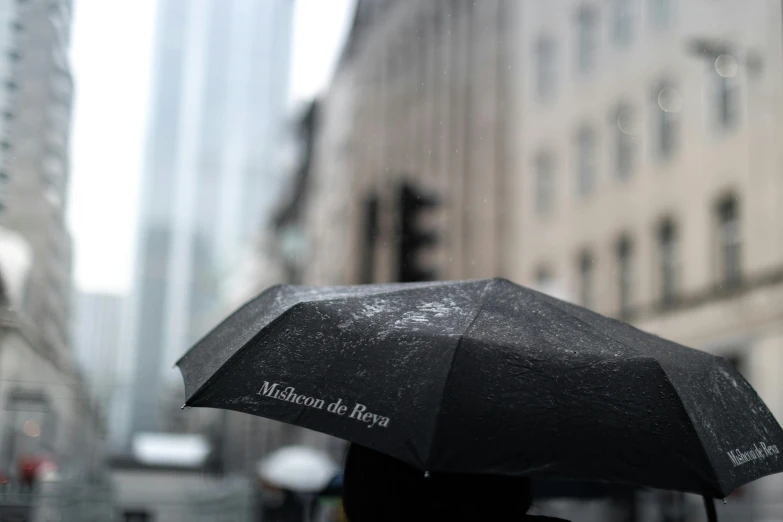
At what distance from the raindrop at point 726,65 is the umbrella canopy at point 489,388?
73.0 ft

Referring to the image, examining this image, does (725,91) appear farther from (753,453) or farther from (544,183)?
(753,453)

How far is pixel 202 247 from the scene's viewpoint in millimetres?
52094

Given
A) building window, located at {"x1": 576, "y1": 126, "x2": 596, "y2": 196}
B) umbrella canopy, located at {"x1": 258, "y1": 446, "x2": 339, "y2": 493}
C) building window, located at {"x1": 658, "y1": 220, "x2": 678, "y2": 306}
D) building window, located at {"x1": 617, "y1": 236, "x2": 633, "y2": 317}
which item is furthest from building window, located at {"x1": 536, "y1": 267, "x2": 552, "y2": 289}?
umbrella canopy, located at {"x1": 258, "y1": 446, "x2": 339, "y2": 493}

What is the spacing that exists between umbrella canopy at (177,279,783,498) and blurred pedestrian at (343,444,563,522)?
19 cm

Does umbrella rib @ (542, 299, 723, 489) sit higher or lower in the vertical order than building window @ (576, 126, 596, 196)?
lower

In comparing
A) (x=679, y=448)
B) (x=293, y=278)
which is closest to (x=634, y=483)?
(x=679, y=448)

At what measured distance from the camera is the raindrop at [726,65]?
2431 cm

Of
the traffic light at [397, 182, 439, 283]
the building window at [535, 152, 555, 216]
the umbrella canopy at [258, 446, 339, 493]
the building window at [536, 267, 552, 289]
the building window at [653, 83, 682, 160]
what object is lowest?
the umbrella canopy at [258, 446, 339, 493]

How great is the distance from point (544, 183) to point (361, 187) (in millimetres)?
21391

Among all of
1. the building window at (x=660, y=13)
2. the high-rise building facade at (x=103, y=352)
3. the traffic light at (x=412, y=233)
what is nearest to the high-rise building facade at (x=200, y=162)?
the high-rise building facade at (x=103, y=352)

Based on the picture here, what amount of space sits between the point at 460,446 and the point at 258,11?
3138 cm

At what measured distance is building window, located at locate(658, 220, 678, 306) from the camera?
2650cm

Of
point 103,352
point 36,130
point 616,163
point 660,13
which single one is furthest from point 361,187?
point 36,130

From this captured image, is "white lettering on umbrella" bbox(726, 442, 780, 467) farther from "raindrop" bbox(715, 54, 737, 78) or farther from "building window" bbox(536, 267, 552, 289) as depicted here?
"building window" bbox(536, 267, 552, 289)
